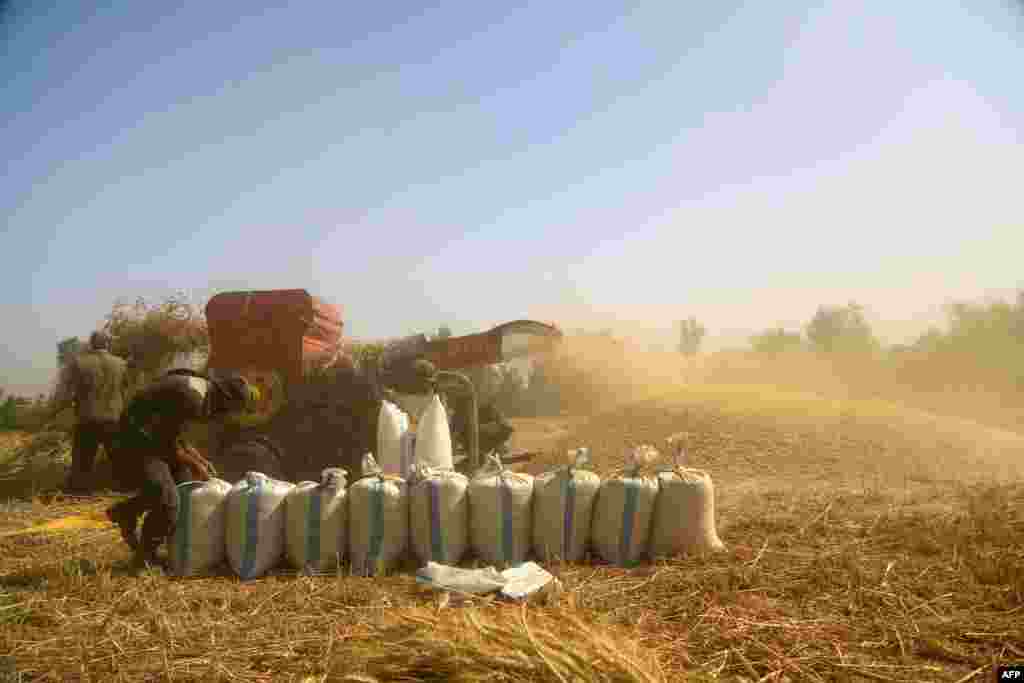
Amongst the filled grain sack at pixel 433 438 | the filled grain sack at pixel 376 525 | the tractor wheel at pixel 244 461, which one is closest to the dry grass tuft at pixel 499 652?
the filled grain sack at pixel 376 525

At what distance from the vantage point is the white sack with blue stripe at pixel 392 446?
5.64 metres

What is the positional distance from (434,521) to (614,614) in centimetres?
141

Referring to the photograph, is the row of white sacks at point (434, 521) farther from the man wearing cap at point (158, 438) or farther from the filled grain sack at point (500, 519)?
the man wearing cap at point (158, 438)

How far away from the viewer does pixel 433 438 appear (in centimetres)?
560

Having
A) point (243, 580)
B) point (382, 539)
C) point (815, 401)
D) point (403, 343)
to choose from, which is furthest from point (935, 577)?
point (815, 401)

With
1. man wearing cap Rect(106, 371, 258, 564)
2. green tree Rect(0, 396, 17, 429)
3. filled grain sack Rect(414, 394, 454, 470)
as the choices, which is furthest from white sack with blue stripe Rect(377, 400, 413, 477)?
green tree Rect(0, 396, 17, 429)

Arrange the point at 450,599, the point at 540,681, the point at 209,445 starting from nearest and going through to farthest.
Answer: the point at 540,681 → the point at 450,599 → the point at 209,445

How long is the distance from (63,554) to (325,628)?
2.93 metres

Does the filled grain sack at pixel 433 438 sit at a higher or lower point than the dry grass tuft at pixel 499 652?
higher

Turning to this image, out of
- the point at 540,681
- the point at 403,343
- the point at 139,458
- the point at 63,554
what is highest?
the point at 403,343

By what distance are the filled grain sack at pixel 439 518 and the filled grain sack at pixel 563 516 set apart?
50cm

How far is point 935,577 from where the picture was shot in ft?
12.0

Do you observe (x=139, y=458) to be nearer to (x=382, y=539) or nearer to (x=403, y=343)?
(x=382, y=539)

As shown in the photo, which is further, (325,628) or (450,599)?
(450,599)
